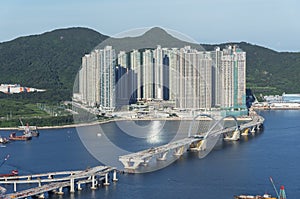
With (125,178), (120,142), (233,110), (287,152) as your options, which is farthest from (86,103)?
(125,178)

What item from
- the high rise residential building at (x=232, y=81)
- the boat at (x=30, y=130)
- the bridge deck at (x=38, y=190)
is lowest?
the bridge deck at (x=38, y=190)

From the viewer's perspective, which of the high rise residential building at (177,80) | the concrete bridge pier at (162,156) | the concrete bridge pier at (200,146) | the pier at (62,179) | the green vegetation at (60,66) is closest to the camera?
the pier at (62,179)

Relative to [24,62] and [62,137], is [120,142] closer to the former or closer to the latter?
[62,137]

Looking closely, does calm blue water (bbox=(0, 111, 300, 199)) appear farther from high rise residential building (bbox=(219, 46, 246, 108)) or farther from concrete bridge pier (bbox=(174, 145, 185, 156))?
high rise residential building (bbox=(219, 46, 246, 108))

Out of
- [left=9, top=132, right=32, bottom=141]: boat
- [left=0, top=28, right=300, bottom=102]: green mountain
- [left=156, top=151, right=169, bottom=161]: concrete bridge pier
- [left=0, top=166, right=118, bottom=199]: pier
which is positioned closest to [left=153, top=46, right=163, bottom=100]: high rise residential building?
[left=0, top=28, right=300, bottom=102]: green mountain

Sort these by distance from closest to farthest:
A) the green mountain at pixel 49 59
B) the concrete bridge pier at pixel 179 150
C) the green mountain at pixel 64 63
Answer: the concrete bridge pier at pixel 179 150 → the green mountain at pixel 49 59 → the green mountain at pixel 64 63

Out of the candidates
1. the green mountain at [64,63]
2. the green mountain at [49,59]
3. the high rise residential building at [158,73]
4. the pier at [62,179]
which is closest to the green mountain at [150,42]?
the green mountain at [64,63]

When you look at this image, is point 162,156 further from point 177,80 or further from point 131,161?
point 177,80

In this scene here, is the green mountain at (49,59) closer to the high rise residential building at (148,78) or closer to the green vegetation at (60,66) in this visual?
the green vegetation at (60,66)
